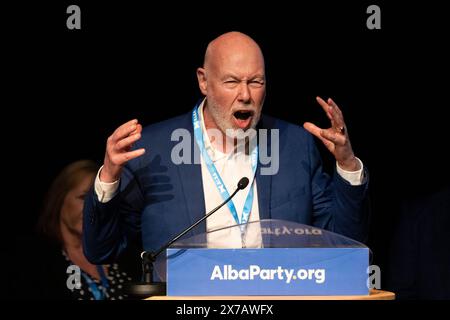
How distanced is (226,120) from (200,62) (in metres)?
0.96

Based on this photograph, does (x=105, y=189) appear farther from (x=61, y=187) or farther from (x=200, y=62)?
(x=61, y=187)

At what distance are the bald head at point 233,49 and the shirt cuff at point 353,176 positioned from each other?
2.08 feet

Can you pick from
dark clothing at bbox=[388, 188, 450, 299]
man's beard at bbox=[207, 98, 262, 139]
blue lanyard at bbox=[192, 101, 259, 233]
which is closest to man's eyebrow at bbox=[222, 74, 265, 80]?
man's beard at bbox=[207, 98, 262, 139]

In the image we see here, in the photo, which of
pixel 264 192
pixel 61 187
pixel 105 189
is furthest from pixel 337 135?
pixel 61 187

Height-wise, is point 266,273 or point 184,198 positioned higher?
point 184,198

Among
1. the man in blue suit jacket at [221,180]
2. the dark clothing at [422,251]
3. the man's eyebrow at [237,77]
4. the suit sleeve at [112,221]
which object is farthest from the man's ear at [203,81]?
the dark clothing at [422,251]

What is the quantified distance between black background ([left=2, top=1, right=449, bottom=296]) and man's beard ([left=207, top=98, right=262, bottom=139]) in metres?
0.80

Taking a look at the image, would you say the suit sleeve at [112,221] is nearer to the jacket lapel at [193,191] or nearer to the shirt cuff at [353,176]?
the jacket lapel at [193,191]

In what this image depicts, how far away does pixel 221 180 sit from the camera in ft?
12.2

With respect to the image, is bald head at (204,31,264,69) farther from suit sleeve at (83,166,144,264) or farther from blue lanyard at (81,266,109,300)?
blue lanyard at (81,266,109,300)

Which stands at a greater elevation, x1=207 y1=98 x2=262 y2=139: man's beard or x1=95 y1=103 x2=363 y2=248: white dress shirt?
x1=207 y1=98 x2=262 y2=139: man's beard

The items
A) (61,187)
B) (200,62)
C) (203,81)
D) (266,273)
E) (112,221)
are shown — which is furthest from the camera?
(61,187)

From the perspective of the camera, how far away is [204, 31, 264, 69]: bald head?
12.3 ft
